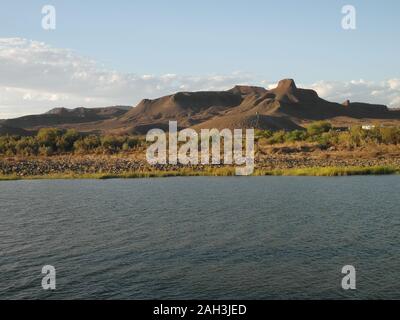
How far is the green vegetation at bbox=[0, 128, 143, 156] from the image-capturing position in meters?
69.2

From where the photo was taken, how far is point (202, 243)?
20547 millimetres

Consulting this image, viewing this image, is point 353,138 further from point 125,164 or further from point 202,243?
point 202,243

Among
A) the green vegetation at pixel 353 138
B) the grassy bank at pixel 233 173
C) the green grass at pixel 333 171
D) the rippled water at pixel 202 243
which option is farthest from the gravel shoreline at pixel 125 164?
the rippled water at pixel 202 243

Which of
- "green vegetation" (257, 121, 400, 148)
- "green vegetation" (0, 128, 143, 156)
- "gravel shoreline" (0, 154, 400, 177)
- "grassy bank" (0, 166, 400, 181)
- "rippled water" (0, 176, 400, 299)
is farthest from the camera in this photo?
"green vegetation" (0, 128, 143, 156)

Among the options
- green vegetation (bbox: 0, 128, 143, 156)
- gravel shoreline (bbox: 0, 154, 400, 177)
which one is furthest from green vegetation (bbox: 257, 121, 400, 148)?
green vegetation (bbox: 0, 128, 143, 156)

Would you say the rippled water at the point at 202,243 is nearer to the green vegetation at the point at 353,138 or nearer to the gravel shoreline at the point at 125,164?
the gravel shoreline at the point at 125,164

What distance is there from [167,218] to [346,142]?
46860mm

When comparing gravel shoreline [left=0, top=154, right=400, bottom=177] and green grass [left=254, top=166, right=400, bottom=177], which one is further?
gravel shoreline [left=0, top=154, right=400, bottom=177]

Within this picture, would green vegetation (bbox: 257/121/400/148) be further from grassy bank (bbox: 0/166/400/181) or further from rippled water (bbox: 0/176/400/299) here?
rippled water (bbox: 0/176/400/299)

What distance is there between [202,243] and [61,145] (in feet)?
185

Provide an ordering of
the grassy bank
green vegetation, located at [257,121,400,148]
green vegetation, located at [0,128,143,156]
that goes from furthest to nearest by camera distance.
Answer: green vegetation, located at [0,128,143,156] < green vegetation, located at [257,121,400,148] < the grassy bank

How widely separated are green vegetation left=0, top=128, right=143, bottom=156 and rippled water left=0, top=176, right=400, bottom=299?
113 ft

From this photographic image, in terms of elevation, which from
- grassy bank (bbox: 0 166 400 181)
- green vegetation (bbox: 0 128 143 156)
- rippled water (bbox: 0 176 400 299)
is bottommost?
rippled water (bbox: 0 176 400 299)

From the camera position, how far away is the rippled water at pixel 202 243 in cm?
1552
